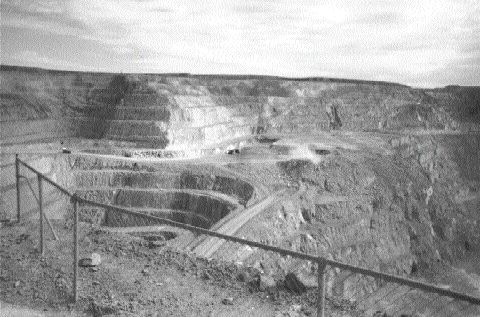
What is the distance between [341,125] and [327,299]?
93830 mm

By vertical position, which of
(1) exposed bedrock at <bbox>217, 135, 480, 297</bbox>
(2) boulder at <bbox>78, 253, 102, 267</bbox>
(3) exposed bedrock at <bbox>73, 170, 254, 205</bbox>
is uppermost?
(2) boulder at <bbox>78, 253, 102, 267</bbox>

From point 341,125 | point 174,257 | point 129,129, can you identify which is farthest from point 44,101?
point 174,257

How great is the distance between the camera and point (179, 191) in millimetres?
41844

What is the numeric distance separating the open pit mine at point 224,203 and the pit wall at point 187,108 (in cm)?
42

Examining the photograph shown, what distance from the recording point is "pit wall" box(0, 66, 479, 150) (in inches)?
2596

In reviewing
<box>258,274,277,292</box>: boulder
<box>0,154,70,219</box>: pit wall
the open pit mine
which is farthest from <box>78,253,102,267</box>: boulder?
<box>0,154,70,219</box>: pit wall

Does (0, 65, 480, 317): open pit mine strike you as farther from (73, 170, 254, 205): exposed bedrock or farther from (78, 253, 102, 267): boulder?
(73, 170, 254, 205): exposed bedrock

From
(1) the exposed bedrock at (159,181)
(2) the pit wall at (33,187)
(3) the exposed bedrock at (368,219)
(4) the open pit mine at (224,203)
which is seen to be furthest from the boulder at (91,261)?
(1) the exposed bedrock at (159,181)

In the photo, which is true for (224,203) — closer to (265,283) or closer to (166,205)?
(166,205)

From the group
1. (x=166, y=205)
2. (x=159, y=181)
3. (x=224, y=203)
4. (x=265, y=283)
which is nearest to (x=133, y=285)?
(x=265, y=283)

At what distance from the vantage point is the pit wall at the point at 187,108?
65.9m

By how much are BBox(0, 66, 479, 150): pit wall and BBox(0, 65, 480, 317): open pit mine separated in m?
0.42

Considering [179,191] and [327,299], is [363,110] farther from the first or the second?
[327,299]

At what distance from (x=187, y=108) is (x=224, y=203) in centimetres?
3595
